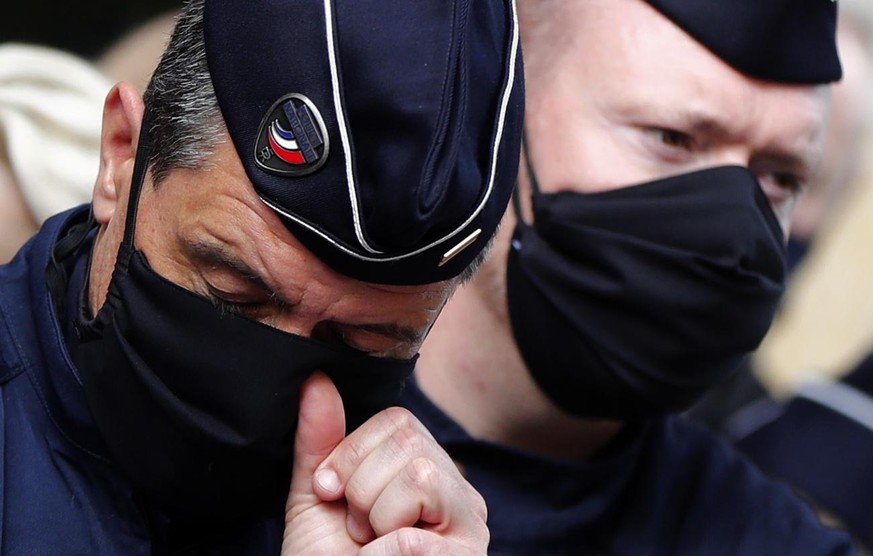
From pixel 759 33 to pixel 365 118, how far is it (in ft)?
4.02

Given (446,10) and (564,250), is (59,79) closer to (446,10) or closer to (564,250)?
(564,250)

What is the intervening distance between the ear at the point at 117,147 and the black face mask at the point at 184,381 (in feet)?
0.25

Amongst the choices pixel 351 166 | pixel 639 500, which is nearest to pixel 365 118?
pixel 351 166

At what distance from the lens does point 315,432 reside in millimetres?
1805

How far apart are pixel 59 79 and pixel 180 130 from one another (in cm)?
142

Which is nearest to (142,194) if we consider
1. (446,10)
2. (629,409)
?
(446,10)

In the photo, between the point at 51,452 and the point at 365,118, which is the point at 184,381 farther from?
the point at 365,118

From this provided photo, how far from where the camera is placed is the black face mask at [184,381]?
68.0 inches

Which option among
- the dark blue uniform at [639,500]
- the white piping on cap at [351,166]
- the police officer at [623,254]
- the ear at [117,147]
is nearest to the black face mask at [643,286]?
the police officer at [623,254]

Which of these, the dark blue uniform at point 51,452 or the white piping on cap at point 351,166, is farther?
the dark blue uniform at point 51,452

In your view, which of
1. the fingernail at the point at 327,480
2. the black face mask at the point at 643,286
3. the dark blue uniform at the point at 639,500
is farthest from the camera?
the dark blue uniform at the point at 639,500

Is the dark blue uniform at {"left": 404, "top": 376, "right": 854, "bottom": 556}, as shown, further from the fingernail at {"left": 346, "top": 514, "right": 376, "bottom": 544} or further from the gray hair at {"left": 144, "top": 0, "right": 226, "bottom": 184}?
the gray hair at {"left": 144, "top": 0, "right": 226, "bottom": 184}

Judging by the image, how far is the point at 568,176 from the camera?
8.57ft

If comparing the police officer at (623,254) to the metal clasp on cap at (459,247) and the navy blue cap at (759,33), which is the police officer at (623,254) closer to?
the navy blue cap at (759,33)
